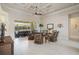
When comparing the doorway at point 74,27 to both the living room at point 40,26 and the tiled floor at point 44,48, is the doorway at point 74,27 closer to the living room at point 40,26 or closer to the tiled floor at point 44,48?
the living room at point 40,26

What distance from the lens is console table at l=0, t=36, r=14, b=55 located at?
106 inches

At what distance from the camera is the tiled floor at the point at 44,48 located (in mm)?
2830

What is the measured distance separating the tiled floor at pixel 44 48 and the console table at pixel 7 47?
108mm

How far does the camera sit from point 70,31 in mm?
2969

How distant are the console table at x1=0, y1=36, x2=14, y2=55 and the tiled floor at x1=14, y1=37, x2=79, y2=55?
0.35ft

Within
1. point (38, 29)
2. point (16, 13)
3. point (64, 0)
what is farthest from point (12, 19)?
point (64, 0)

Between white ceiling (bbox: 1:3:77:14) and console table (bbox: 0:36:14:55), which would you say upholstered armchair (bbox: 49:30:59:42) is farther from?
console table (bbox: 0:36:14:55)

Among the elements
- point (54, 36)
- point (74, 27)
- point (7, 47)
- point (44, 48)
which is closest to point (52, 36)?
point (54, 36)

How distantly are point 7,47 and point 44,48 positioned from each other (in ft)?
3.35

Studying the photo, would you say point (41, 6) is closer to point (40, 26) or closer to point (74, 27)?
point (40, 26)

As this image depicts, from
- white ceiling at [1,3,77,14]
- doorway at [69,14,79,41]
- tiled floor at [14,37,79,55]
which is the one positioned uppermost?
white ceiling at [1,3,77,14]

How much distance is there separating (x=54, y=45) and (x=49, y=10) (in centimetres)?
102

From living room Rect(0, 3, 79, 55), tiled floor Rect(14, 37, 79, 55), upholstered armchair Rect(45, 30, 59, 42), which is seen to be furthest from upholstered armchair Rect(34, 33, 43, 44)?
upholstered armchair Rect(45, 30, 59, 42)

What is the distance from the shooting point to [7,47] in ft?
8.90
